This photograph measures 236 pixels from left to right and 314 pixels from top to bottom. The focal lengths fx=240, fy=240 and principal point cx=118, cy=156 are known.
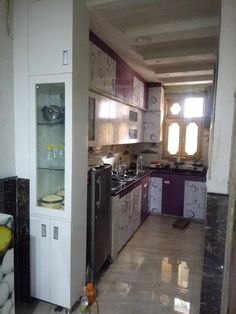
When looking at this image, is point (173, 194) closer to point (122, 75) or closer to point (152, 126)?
point (152, 126)

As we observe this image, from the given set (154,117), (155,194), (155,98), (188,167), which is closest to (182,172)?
(188,167)

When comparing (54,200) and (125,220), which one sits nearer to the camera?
(54,200)

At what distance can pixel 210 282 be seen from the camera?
1.74 m

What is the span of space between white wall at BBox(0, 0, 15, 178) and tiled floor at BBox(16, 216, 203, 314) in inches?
51.0

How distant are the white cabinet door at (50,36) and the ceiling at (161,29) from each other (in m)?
0.28

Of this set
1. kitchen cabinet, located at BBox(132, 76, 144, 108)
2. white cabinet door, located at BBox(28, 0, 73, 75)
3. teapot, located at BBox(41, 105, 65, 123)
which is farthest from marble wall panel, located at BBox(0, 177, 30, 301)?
kitchen cabinet, located at BBox(132, 76, 144, 108)

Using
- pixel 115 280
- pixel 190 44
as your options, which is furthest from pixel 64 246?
pixel 190 44

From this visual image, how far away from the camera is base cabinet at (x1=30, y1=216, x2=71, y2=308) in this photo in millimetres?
1986

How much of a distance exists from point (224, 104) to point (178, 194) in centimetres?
304

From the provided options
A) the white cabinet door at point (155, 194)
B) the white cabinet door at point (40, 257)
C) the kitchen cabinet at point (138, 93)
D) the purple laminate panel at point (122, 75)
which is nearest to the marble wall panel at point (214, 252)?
the white cabinet door at point (40, 257)

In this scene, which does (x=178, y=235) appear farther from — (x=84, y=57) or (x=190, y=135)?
(x=84, y=57)

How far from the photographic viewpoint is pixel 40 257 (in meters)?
2.08

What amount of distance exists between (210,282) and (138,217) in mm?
2127

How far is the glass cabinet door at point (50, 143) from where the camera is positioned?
2084mm
